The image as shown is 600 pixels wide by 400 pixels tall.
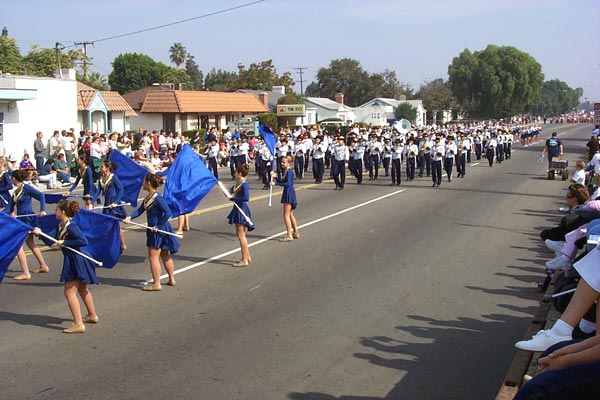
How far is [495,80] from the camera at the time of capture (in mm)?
98000

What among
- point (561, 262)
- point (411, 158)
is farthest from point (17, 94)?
point (561, 262)

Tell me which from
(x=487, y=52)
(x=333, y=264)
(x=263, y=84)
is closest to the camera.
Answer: (x=333, y=264)

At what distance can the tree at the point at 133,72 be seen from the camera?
91.8 meters

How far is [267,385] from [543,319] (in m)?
3.25

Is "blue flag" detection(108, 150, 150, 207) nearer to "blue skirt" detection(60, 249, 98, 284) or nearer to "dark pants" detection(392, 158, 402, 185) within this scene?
"blue skirt" detection(60, 249, 98, 284)

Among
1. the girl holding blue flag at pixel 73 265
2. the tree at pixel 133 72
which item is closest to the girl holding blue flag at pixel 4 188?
the girl holding blue flag at pixel 73 265

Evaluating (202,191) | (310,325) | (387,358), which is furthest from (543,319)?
(202,191)

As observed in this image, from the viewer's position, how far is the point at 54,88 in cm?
3178

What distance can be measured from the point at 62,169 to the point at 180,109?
26817 mm

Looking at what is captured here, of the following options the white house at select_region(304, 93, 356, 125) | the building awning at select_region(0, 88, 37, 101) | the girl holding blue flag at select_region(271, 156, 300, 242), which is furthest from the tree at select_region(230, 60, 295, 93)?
the girl holding blue flag at select_region(271, 156, 300, 242)

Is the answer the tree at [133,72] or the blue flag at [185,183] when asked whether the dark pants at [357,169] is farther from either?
the tree at [133,72]

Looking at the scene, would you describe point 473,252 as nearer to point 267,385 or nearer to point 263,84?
point 267,385

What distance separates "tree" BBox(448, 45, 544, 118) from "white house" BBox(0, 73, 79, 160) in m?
77.2

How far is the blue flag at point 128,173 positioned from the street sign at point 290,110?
52.0 meters
